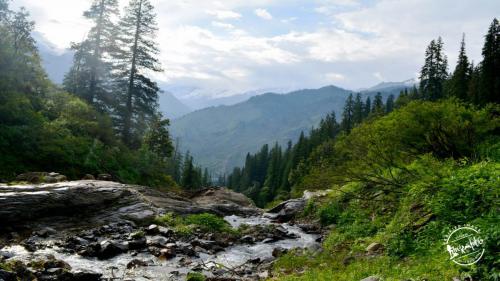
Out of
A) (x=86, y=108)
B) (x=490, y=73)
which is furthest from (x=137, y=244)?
(x=490, y=73)

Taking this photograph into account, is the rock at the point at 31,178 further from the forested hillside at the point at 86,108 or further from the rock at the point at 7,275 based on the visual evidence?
the rock at the point at 7,275

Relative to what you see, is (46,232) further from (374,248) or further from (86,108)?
(86,108)

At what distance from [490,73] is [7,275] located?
209 ft

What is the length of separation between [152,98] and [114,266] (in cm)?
3406

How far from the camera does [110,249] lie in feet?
47.1

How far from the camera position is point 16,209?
631 inches

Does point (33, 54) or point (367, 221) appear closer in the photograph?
point (367, 221)

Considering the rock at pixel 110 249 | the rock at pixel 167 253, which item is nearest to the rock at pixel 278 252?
the rock at pixel 167 253

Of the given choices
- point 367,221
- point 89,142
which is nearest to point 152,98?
point 89,142

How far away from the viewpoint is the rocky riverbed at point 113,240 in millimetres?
12633

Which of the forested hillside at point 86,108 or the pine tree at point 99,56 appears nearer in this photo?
the forested hillside at point 86,108

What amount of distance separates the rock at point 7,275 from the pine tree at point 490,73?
2340 inches

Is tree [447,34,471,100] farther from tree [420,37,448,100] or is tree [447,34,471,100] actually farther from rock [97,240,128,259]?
rock [97,240,128,259]

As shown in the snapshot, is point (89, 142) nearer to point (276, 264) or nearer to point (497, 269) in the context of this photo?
point (276, 264)
